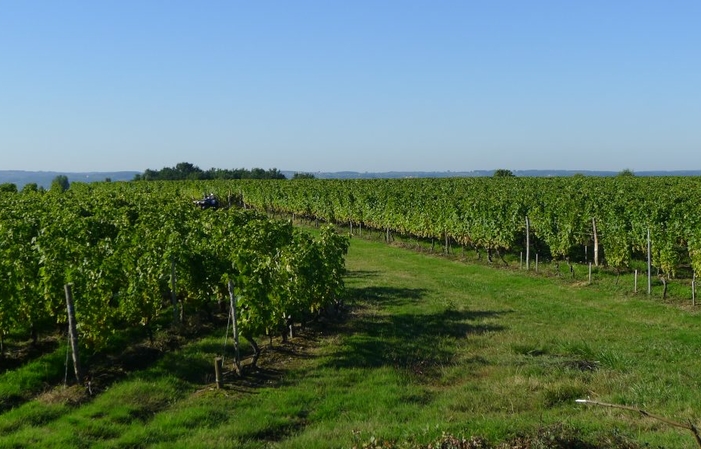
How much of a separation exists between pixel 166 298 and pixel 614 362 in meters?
11.7

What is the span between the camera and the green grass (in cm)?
876

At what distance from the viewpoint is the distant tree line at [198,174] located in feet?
376

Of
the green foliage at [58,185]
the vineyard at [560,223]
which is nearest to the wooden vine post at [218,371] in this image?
the vineyard at [560,223]

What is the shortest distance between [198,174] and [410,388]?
109019 mm

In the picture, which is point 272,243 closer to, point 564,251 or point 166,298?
point 166,298

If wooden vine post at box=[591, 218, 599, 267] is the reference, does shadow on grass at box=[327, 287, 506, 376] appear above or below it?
below

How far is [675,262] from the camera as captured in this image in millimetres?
20906

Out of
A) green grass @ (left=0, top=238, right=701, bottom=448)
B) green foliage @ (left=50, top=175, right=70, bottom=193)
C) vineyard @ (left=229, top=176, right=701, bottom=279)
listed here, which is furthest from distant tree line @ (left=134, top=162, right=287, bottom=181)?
green grass @ (left=0, top=238, right=701, bottom=448)

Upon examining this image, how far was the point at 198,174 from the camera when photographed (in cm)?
11531

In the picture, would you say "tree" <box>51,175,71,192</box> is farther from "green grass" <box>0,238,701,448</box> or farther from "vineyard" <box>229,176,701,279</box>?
"green grass" <box>0,238,701,448</box>

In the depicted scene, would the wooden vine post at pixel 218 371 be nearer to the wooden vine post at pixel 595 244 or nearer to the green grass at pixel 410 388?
the green grass at pixel 410 388

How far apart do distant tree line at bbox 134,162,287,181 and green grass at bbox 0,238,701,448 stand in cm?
9910

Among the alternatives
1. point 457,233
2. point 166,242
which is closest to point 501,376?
point 166,242

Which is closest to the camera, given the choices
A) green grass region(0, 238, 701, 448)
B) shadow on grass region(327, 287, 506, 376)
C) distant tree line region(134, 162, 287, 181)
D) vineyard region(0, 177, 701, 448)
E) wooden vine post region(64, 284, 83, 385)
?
green grass region(0, 238, 701, 448)
